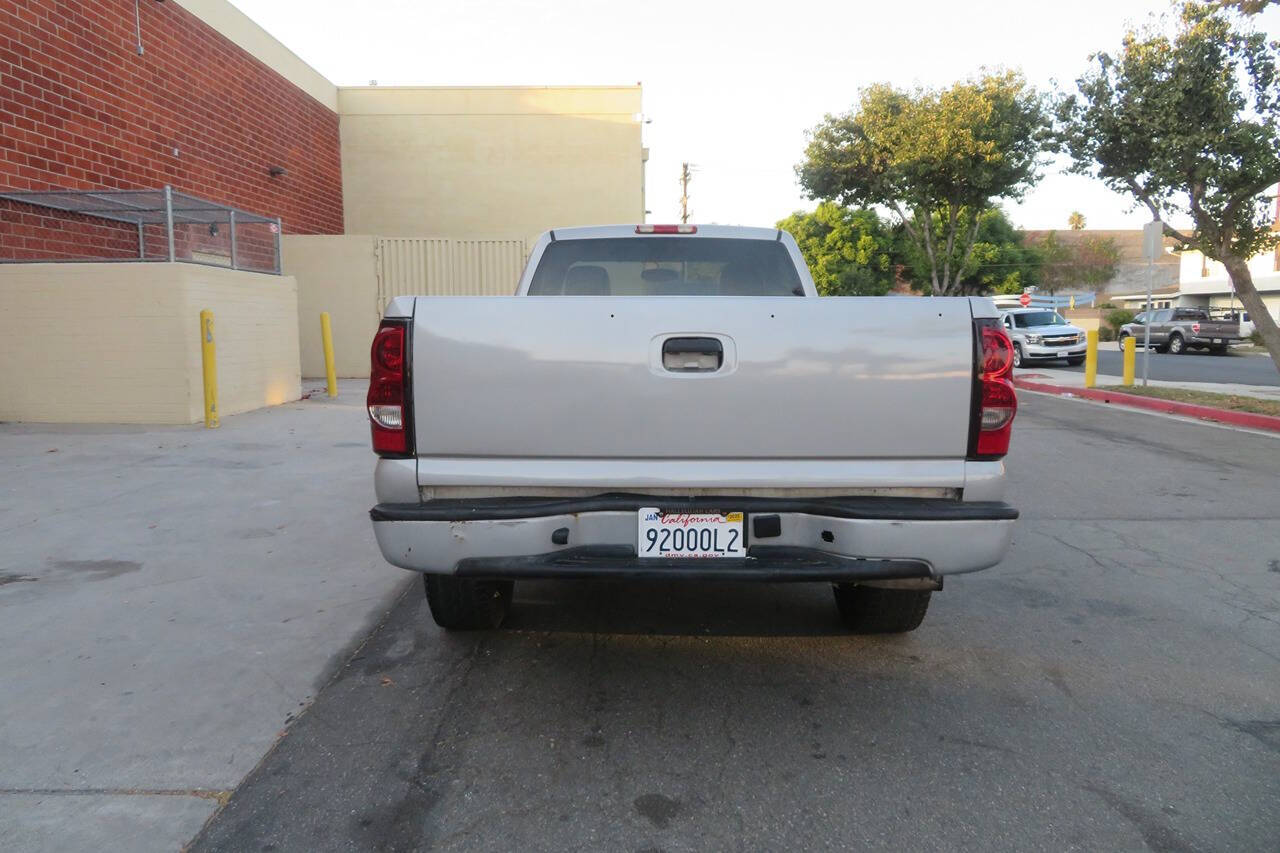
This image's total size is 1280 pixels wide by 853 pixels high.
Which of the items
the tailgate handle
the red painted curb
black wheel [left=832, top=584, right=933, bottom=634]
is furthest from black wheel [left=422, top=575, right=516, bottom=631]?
the red painted curb

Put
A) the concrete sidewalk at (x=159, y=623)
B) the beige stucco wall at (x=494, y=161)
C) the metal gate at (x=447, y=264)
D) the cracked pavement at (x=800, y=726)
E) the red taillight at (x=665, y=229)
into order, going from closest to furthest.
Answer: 1. the cracked pavement at (x=800, y=726)
2. the concrete sidewalk at (x=159, y=623)
3. the red taillight at (x=665, y=229)
4. the metal gate at (x=447, y=264)
5. the beige stucco wall at (x=494, y=161)

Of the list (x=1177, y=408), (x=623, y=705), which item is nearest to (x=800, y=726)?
(x=623, y=705)

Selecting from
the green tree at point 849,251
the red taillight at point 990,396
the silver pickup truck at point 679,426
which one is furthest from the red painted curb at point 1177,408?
the green tree at point 849,251

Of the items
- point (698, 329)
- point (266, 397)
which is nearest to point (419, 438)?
point (698, 329)

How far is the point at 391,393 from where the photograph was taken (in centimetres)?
326

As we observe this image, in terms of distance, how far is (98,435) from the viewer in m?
10.1

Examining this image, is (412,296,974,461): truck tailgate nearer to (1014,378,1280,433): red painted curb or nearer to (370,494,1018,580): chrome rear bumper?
(370,494,1018,580): chrome rear bumper

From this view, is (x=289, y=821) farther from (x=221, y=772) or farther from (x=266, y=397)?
(x=266, y=397)

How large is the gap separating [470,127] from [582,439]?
Answer: 20729 millimetres

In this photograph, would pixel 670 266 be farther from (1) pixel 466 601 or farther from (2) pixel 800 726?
(2) pixel 800 726

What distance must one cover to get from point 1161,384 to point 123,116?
59.4 feet

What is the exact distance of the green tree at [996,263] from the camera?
166 feet

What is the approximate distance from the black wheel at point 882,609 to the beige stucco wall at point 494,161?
18762 mm

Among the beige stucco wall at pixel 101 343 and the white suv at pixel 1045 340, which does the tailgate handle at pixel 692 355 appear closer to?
the beige stucco wall at pixel 101 343
